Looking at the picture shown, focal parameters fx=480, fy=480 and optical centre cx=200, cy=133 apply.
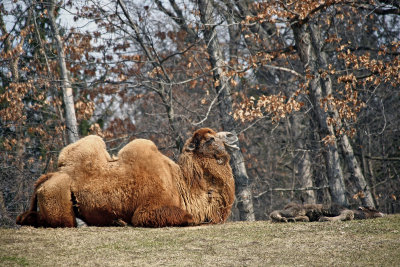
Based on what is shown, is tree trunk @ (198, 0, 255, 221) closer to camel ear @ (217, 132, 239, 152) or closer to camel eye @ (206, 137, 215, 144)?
camel ear @ (217, 132, 239, 152)

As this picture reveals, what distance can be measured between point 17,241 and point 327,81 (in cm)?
877

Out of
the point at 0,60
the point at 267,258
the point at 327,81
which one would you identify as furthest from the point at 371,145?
the point at 267,258

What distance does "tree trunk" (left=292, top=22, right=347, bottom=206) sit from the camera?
37.8 ft

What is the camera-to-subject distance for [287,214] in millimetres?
7703

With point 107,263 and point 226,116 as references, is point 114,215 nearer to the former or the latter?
point 107,263

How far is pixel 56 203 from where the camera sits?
7188mm

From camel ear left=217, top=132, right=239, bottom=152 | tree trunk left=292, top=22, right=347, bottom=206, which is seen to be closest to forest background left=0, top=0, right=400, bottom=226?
tree trunk left=292, top=22, right=347, bottom=206

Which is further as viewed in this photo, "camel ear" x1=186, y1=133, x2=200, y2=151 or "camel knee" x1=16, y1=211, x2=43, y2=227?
"camel ear" x1=186, y1=133, x2=200, y2=151

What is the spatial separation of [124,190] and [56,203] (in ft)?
3.35

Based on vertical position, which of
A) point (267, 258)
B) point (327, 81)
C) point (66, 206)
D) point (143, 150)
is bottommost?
point (267, 258)

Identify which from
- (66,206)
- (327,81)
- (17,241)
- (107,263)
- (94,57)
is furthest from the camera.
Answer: (94,57)

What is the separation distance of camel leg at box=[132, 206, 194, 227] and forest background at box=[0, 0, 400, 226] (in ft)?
12.7

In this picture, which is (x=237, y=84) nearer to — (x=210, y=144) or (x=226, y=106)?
(x=226, y=106)

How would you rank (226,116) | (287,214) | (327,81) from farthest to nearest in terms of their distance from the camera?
1. (226,116)
2. (327,81)
3. (287,214)
